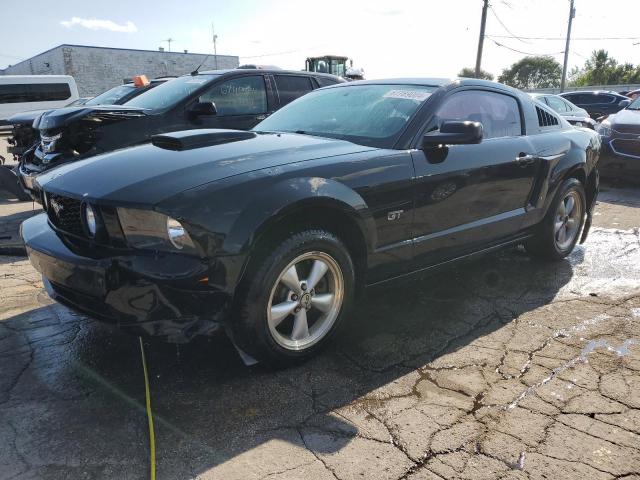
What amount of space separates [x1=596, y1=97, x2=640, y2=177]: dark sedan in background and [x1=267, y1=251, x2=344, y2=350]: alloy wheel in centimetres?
701

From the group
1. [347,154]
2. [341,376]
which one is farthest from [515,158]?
[341,376]

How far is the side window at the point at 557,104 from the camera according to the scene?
13.5 meters

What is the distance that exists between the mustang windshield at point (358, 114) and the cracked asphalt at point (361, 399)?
1.22 meters

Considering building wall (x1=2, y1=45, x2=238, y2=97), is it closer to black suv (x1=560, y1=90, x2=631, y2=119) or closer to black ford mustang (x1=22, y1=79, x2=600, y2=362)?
black suv (x1=560, y1=90, x2=631, y2=119)

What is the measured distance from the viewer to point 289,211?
8.24ft

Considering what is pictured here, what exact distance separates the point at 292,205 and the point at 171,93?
13.8 feet

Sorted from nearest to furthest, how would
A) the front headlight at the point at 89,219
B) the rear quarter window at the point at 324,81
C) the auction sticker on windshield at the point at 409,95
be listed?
the front headlight at the point at 89,219 → the auction sticker on windshield at the point at 409,95 → the rear quarter window at the point at 324,81

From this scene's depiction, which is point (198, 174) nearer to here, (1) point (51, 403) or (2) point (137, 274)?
(2) point (137, 274)

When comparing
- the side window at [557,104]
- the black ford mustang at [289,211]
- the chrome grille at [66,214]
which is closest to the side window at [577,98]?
the side window at [557,104]

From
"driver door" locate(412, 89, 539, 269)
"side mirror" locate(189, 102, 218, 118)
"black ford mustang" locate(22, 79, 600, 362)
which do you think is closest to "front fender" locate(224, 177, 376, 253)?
"black ford mustang" locate(22, 79, 600, 362)

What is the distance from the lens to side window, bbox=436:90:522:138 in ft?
11.5

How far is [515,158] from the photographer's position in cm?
377

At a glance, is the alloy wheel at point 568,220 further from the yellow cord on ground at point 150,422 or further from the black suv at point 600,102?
the black suv at point 600,102

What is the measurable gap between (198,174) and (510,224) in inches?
97.3
